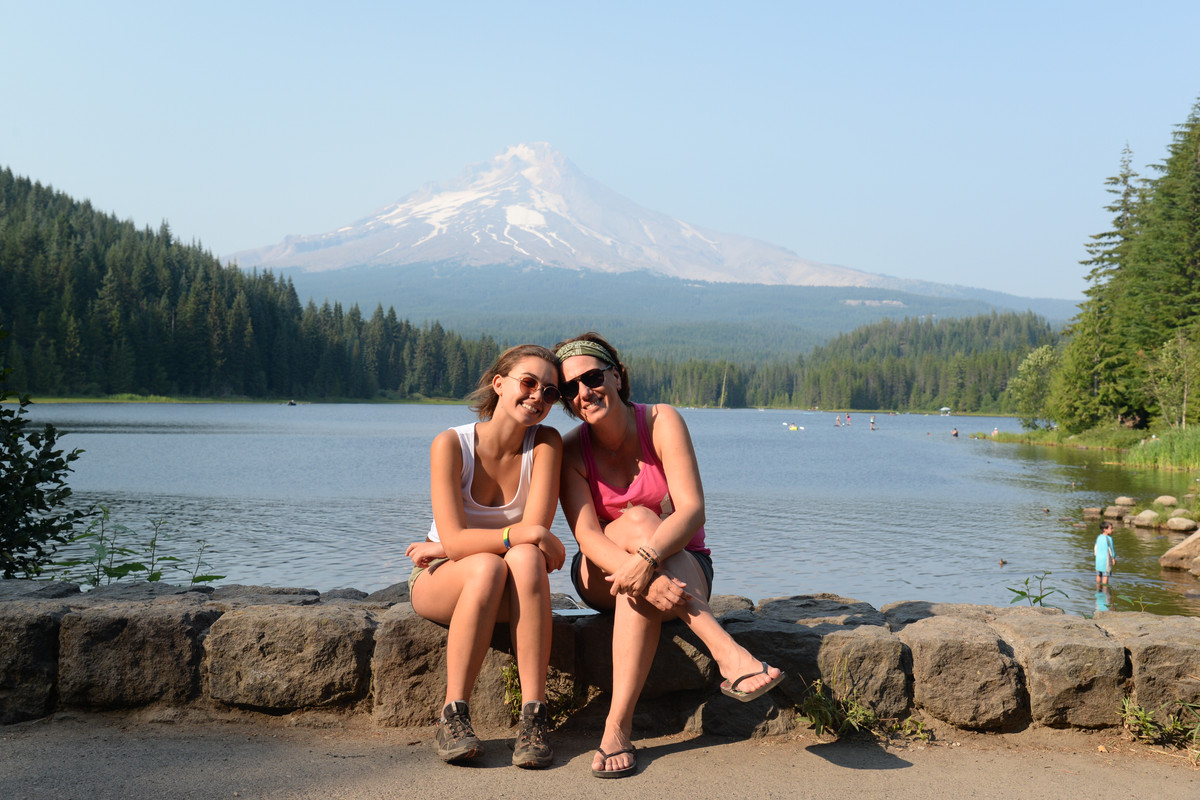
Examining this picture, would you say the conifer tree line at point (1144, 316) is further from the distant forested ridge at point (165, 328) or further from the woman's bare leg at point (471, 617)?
the distant forested ridge at point (165, 328)

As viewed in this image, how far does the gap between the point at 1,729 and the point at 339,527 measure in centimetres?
1354

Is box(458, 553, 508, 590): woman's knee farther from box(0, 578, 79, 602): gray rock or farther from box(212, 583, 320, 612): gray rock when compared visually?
box(0, 578, 79, 602): gray rock

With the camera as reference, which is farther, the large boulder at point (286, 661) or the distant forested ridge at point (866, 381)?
the distant forested ridge at point (866, 381)

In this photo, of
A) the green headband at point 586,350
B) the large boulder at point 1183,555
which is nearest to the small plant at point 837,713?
the green headband at point 586,350

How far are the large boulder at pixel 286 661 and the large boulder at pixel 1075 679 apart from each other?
9.48 ft

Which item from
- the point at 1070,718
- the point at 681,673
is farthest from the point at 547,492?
the point at 1070,718

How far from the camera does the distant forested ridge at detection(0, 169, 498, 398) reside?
80188 millimetres

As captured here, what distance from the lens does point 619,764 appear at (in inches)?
136

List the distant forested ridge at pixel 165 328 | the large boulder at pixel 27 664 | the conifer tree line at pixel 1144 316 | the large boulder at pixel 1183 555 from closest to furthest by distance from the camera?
1. the large boulder at pixel 27 664
2. the large boulder at pixel 1183 555
3. the conifer tree line at pixel 1144 316
4. the distant forested ridge at pixel 165 328

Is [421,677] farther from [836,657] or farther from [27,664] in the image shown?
[836,657]

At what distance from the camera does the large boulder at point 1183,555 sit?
1400 centimetres

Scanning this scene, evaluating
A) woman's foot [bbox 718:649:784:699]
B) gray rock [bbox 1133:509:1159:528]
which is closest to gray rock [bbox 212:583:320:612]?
woman's foot [bbox 718:649:784:699]

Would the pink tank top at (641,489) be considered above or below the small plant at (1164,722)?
above

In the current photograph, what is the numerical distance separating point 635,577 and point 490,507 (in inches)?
33.5
